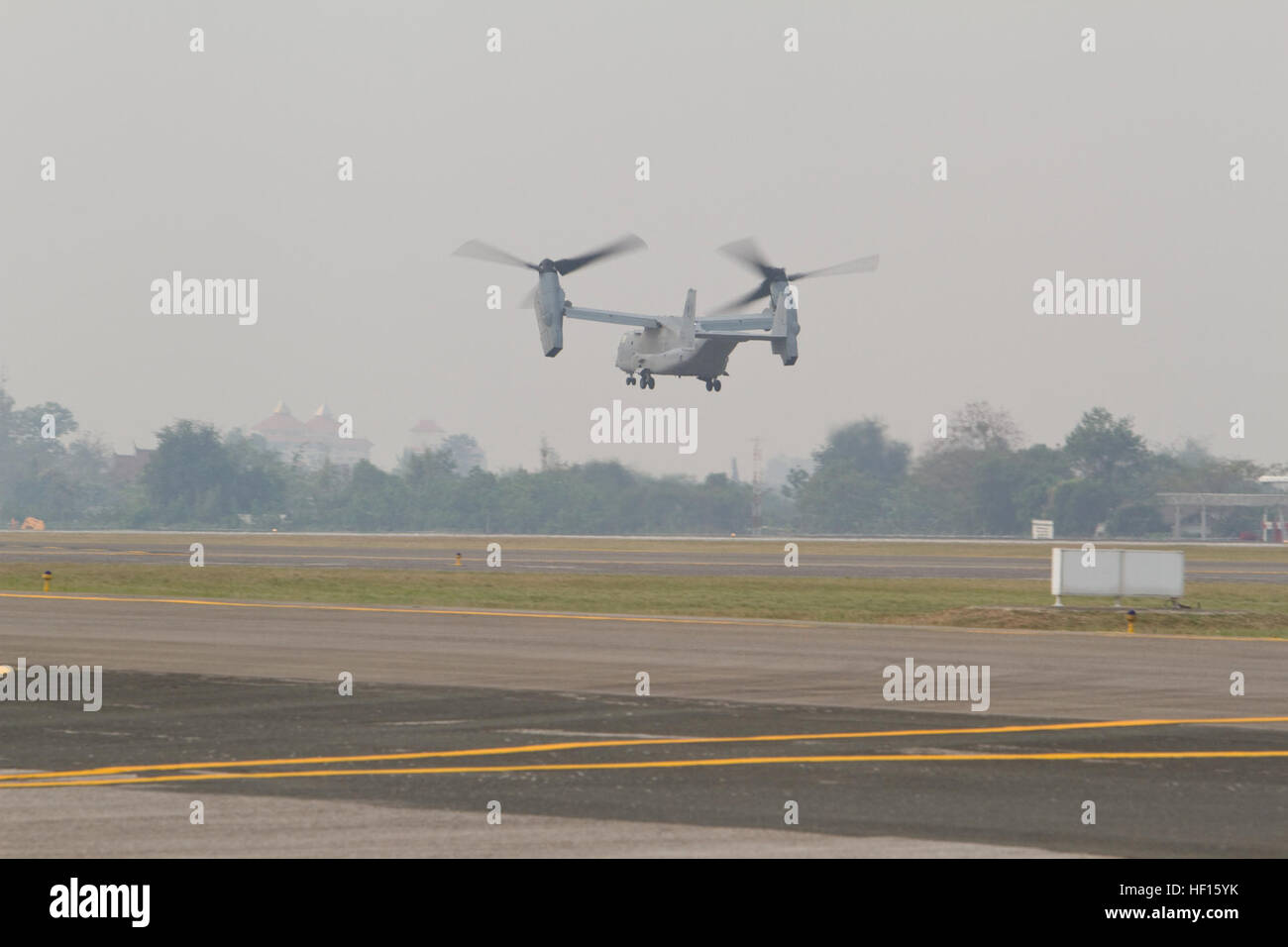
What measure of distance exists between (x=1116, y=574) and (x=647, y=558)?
49.1 m

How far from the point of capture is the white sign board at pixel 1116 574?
42250mm

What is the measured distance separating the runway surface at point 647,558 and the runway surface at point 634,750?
38.9m

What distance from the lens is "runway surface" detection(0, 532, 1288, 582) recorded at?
72938 millimetres

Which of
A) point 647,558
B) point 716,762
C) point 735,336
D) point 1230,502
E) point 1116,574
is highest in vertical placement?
point 735,336

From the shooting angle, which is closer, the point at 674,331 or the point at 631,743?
the point at 631,743

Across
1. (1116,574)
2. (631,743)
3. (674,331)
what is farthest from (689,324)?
(631,743)

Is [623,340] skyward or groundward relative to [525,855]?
skyward

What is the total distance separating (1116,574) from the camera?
139 ft

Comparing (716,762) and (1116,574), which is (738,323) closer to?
(1116,574)

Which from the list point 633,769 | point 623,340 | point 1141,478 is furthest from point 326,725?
point 1141,478

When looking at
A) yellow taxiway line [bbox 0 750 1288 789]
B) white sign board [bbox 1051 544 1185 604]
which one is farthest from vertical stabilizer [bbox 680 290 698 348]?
yellow taxiway line [bbox 0 750 1288 789]

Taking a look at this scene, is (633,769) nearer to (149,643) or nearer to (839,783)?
(839,783)
